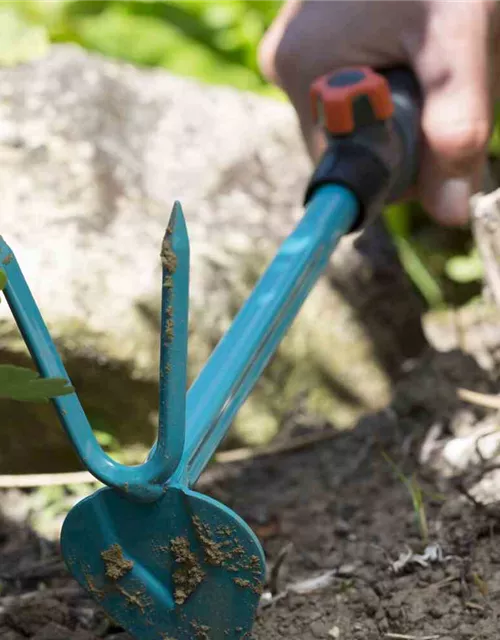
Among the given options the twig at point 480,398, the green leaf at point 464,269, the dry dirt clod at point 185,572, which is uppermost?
the dry dirt clod at point 185,572

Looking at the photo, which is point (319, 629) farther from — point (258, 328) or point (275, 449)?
point (275, 449)

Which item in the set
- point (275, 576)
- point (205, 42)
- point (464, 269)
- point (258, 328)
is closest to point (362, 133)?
point (258, 328)

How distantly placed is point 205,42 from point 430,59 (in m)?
1.11

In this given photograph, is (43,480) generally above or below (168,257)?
below

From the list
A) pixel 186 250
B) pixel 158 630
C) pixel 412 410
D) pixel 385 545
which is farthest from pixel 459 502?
pixel 186 250

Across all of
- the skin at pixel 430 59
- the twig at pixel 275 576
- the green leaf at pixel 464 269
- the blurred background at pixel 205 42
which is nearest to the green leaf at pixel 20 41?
the blurred background at pixel 205 42

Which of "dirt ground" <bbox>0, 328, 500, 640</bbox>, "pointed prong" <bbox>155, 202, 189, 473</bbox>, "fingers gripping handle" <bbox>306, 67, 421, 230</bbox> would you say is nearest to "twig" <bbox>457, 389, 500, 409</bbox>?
"dirt ground" <bbox>0, 328, 500, 640</bbox>

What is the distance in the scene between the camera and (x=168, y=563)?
0.96 meters

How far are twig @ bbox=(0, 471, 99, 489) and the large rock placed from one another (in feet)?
0.16

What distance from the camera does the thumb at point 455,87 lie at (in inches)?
56.6

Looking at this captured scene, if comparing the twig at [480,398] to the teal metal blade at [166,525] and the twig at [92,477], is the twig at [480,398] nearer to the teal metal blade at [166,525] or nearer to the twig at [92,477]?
the twig at [92,477]

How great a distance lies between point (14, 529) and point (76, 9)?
1.43 m

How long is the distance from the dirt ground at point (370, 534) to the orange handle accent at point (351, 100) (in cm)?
50

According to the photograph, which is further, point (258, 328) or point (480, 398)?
point (480, 398)
